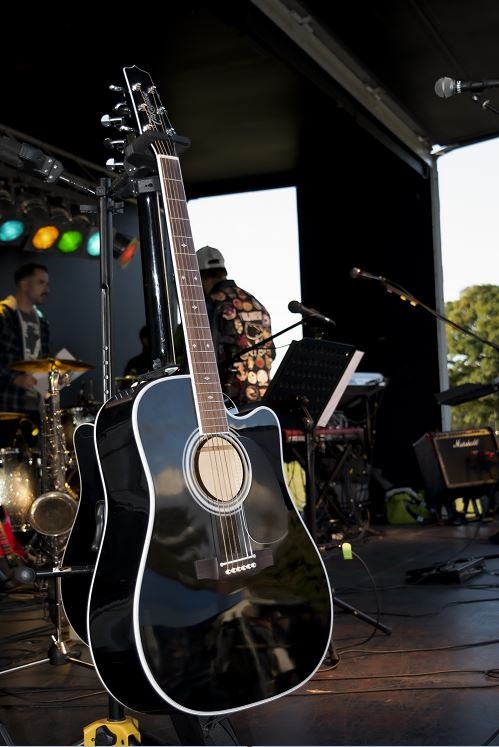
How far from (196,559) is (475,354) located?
7701 millimetres

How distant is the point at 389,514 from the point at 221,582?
6.51m

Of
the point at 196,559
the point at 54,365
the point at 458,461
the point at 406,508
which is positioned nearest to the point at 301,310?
the point at 196,559

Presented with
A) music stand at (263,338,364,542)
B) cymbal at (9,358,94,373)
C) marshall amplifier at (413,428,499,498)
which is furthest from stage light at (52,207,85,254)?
music stand at (263,338,364,542)

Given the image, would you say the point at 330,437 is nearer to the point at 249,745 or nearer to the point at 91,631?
the point at 249,745

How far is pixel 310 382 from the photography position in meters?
3.19

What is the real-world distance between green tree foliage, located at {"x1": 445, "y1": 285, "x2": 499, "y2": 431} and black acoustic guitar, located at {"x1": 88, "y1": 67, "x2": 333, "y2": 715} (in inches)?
287

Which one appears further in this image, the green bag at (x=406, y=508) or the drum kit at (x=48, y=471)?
the green bag at (x=406, y=508)

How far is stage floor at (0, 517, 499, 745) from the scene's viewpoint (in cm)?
210

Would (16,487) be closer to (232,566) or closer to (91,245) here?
(91,245)

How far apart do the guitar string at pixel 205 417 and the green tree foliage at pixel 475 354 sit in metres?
7.23

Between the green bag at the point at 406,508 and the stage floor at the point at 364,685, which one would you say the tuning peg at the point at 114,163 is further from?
the green bag at the point at 406,508

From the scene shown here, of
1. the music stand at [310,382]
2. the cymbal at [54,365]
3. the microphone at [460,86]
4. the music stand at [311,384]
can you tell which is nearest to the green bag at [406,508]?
the cymbal at [54,365]

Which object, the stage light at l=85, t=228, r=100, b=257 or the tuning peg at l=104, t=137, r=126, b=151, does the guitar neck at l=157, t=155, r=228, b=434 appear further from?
the stage light at l=85, t=228, r=100, b=257

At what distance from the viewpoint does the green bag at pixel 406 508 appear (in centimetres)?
784
